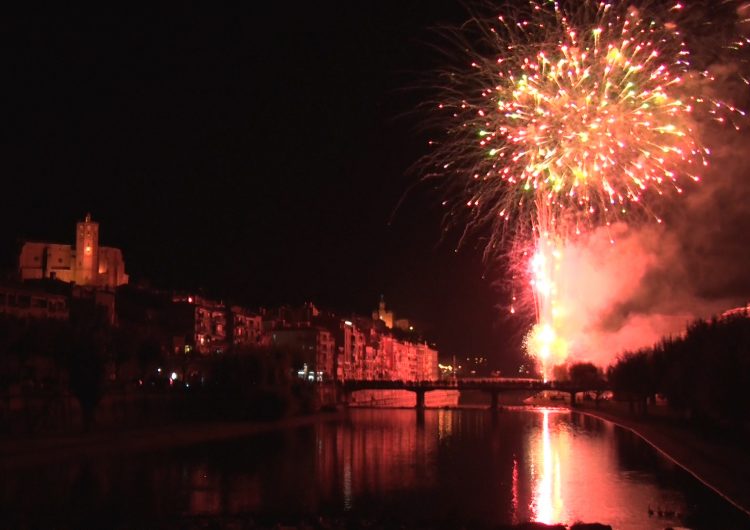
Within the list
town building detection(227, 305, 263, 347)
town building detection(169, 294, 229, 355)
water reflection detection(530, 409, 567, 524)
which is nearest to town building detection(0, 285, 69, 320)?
town building detection(169, 294, 229, 355)

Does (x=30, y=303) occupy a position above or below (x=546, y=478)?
above

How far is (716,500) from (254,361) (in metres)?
42.9

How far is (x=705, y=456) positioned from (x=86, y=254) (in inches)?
3378

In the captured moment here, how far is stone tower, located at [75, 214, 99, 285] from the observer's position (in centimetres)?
10462

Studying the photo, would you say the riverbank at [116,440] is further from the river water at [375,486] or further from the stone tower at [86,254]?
the stone tower at [86,254]

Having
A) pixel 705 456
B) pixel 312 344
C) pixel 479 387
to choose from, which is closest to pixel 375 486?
pixel 705 456

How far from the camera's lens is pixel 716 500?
26.5m

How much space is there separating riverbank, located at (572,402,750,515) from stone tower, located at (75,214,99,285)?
6988 cm

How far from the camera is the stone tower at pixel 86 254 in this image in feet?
343

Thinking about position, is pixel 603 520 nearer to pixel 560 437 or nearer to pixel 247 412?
pixel 560 437

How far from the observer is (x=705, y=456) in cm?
3559

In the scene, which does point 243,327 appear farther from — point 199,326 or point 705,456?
point 705,456

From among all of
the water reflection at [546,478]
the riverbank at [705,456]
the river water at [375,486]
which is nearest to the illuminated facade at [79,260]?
the river water at [375,486]

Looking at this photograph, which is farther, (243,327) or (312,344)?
(312,344)
